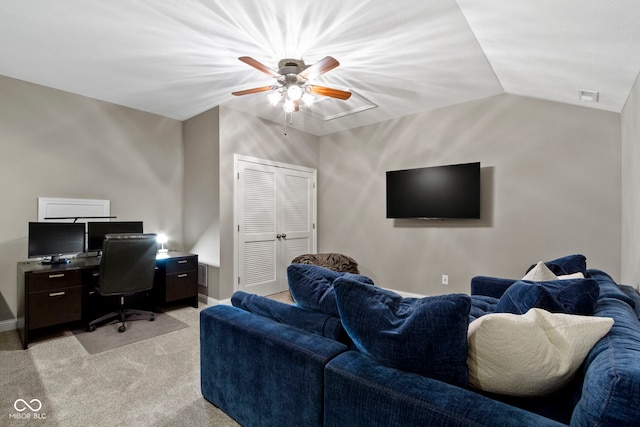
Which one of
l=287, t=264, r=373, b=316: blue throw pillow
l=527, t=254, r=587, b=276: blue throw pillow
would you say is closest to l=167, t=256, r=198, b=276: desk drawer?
l=287, t=264, r=373, b=316: blue throw pillow

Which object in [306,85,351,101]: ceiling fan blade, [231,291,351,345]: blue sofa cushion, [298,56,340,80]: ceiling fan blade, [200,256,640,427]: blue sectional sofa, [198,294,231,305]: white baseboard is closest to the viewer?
[200,256,640,427]: blue sectional sofa

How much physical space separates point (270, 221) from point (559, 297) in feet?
12.9

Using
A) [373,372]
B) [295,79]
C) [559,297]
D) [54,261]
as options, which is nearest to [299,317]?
[373,372]

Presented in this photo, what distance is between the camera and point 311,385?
1295mm

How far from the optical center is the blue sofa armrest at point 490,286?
9.15ft

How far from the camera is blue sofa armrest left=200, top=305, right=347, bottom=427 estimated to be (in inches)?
51.8

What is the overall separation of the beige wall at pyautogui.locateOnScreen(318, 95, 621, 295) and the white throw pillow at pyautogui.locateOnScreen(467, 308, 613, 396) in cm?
294

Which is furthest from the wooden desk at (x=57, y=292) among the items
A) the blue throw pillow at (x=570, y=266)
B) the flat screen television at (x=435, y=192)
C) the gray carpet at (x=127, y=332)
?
the blue throw pillow at (x=570, y=266)

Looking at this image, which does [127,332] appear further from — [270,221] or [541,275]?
[541,275]

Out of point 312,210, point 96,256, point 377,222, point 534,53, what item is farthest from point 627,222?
point 96,256

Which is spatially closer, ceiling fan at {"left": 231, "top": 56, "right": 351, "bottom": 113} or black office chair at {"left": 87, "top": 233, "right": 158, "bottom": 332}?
ceiling fan at {"left": 231, "top": 56, "right": 351, "bottom": 113}

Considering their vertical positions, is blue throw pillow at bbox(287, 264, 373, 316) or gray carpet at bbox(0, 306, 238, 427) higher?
blue throw pillow at bbox(287, 264, 373, 316)

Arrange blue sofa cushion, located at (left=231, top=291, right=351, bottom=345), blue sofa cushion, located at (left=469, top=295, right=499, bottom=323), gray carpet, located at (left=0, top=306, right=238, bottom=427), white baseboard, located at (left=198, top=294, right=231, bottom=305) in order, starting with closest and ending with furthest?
1. blue sofa cushion, located at (left=231, top=291, right=351, bottom=345)
2. gray carpet, located at (left=0, top=306, right=238, bottom=427)
3. blue sofa cushion, located at (left=469, top=295, right=499, bottom=323)
4. white baseboard, located at (left=198, top=294, right=231, bottom=305)

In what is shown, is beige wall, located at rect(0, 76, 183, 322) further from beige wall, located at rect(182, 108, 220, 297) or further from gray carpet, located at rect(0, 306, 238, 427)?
gray carpet, located at rect(0, 306, 238, 427)
